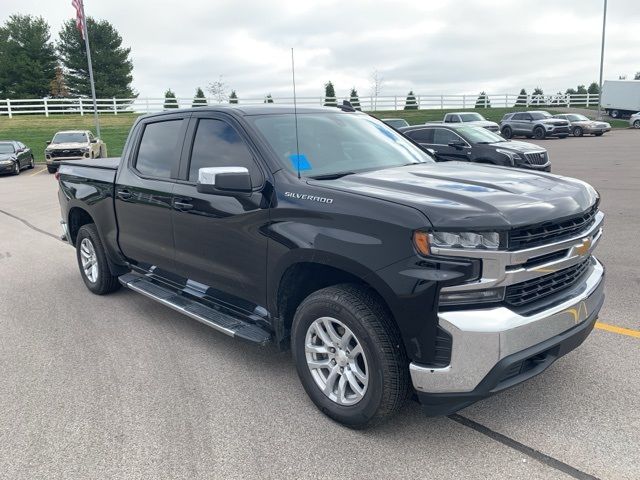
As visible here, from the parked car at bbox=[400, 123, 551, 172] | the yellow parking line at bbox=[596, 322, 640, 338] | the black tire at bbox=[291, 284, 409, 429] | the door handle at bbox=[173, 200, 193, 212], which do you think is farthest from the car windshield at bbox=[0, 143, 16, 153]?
the yellow parking line at bbox=[596, 322, 640, 338]

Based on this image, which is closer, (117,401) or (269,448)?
(269,448)

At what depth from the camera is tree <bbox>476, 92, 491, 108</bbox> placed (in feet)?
164

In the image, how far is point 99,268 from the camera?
5.80m

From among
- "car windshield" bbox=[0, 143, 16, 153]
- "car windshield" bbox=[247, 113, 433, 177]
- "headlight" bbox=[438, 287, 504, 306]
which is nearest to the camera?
"headlight" bbox=[438, 287, 504, 306]

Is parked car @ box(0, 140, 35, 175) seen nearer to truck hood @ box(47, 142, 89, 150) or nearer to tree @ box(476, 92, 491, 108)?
truck hood @ box(47, 142, 89, 150)

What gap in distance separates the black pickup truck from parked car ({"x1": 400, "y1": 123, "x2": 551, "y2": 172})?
29.5ft

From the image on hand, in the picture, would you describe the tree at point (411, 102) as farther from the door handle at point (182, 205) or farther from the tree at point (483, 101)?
the door handle at point (182, 205)

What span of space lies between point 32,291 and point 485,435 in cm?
534

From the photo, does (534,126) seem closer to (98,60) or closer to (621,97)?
(621,97)

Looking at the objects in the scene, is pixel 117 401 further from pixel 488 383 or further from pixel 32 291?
pixel 32 291

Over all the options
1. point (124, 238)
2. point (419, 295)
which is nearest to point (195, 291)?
point (124, 238)

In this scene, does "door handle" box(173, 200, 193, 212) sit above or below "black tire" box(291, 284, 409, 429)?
above

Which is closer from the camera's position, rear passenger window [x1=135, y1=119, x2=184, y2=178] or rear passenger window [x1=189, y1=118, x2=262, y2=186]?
rear passenger window [x1=189, y1=118, x2=262, y2=186]

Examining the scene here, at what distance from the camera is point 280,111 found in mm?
4172
